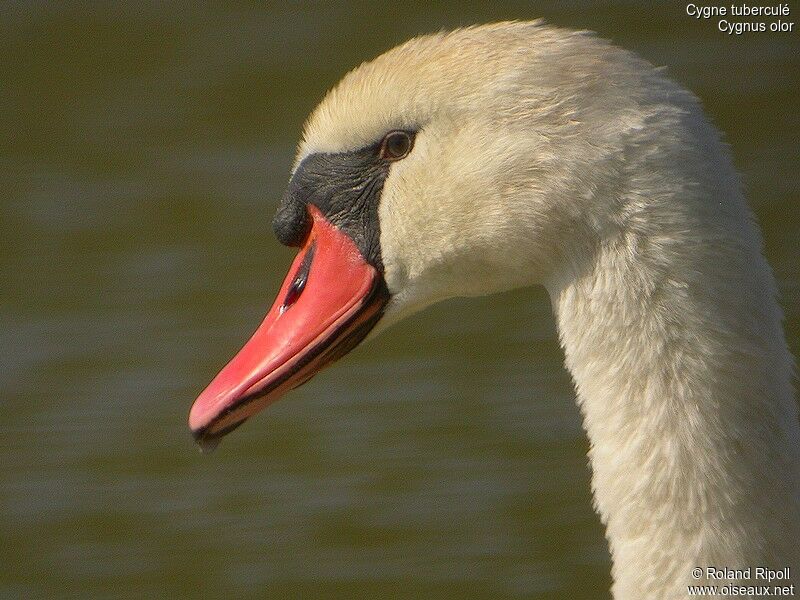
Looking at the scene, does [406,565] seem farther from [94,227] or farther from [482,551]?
[94,227]

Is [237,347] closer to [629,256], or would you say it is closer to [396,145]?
[396,145]

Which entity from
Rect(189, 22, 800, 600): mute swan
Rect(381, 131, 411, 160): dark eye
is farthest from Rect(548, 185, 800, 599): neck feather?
Rect(381, 131, 411, 160): dark eye

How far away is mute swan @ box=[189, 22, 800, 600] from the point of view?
2895mm

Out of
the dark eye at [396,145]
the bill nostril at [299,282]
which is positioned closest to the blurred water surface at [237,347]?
the bill nostril at [299,282]

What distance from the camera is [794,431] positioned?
2.99 m

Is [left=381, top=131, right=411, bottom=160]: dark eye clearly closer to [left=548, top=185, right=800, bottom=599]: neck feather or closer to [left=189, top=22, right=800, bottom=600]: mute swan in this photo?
[left=189, top=22, right=800, bottom=600]: mute swan

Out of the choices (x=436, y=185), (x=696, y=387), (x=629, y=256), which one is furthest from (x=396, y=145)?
(x=696, y=387)

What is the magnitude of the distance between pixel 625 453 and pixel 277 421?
3.19 meters

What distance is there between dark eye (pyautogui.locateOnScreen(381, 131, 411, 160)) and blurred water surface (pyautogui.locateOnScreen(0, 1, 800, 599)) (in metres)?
2.37

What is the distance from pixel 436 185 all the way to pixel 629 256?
0.48 m

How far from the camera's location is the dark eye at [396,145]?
3.27 metres

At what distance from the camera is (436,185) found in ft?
10.6

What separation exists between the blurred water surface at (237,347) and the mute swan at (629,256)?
7.99 ft

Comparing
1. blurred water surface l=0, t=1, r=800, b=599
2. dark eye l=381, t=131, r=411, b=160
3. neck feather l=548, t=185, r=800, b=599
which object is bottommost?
blurred water surface l=0, t=1, r=800, b=599
